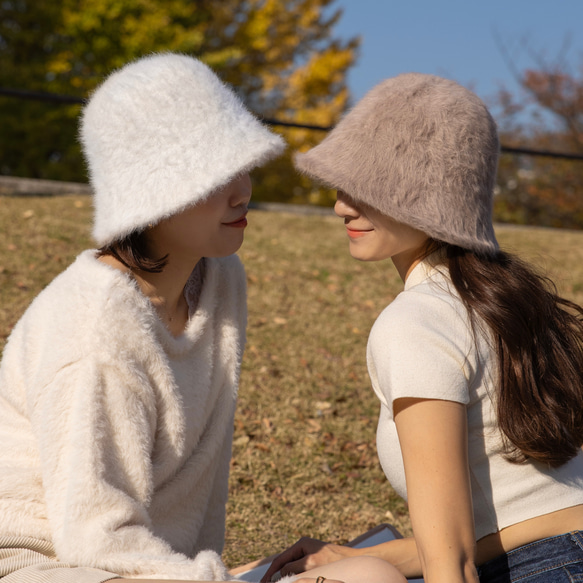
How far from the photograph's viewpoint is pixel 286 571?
7.03 feet

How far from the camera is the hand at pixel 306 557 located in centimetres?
214

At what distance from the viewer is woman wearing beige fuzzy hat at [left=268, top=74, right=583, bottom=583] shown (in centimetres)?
168

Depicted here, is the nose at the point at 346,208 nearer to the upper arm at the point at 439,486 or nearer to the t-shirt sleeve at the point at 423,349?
the t-shirt sleeve at the point at 423,349

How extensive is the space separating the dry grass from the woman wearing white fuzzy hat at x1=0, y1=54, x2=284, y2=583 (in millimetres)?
1390

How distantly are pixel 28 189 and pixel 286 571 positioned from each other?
808 cm

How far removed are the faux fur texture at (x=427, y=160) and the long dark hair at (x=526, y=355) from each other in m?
0.10

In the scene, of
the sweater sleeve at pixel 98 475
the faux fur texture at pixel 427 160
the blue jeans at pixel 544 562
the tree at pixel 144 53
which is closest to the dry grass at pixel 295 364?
the faux fur texture at pixel 427 160

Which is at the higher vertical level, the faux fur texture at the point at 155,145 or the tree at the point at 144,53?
the faux fur texture at the point at 155,145

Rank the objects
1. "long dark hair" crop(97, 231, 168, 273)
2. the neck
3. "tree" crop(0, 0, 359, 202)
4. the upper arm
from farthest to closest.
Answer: "tree" crop(0, 0, 359, 202), the neck, "long dark hair" crop(97, 231, 168, 273), the upper arm

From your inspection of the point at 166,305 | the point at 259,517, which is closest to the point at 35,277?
the point at 259,517

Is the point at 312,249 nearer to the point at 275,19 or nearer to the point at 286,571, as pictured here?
the point at 286,571

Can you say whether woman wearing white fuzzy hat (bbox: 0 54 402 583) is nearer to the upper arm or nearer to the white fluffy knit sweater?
the white fluffy knit sweater

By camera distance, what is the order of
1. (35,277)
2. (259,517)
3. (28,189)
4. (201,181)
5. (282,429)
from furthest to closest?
(28,189), (35,277), (282,429), (259,517), (201,181)

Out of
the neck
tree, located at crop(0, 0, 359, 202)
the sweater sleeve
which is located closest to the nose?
the neck
